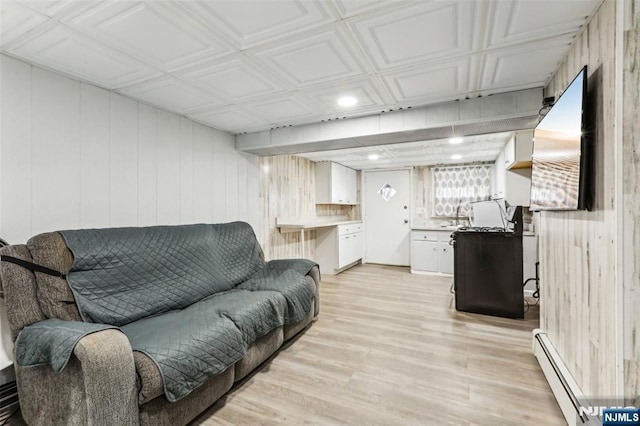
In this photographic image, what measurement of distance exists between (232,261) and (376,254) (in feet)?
13.8

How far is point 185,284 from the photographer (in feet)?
7.60

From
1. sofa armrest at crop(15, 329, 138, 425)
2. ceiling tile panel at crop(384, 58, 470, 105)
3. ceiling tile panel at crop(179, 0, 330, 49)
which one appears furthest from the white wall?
ceiling tile panel at crop(384, 58, 470, 105)

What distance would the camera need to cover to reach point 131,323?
187 centimetres

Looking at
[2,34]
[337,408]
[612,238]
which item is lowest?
[337,408]

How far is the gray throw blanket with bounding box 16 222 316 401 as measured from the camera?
1.47 metres

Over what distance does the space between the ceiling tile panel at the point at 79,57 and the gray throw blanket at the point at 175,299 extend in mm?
1096

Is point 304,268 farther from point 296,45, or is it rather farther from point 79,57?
point 79,57

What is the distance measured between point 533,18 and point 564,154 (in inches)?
29.2

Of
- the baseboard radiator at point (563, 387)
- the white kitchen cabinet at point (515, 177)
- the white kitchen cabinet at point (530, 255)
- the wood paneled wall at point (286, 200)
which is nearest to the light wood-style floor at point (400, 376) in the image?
the baseboard radiator at point (563, 387)

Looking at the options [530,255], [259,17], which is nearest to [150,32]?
[259,17]

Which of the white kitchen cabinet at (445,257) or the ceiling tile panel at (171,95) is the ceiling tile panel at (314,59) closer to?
the ceiling tile panel at (171,95)

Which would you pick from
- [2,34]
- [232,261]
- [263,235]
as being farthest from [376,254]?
[2,34]

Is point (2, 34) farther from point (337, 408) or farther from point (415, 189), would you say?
point (415, 189)

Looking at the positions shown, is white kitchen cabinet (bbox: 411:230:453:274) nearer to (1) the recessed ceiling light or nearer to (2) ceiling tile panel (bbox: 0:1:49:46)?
(1) the recessed ceiling light
